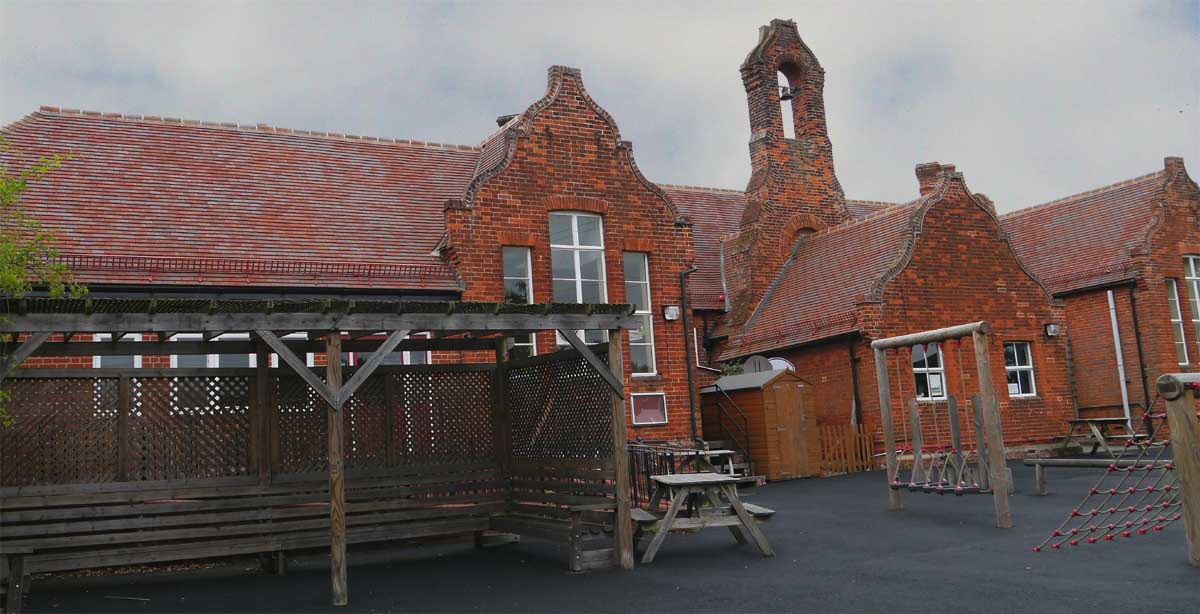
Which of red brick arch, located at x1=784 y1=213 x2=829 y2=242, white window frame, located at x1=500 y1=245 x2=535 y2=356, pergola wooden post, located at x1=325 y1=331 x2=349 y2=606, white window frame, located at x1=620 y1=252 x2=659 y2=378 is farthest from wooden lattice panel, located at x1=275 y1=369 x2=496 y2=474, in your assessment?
red brick arch, located at x1=784 y1=213 x2=829 y2=242

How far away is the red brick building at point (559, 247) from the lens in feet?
52.6

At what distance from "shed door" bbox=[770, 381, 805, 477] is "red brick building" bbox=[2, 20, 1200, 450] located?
1.80 m

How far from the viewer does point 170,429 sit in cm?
1034

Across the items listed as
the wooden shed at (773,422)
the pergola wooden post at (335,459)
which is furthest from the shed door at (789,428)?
the pergola wooden post at (335,459)

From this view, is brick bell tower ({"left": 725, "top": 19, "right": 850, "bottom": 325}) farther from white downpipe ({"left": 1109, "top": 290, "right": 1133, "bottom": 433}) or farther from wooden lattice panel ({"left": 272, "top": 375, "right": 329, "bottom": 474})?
wooden lattice panel ({"left": 272, "top": 375, "right": 329, "bottom": 474})

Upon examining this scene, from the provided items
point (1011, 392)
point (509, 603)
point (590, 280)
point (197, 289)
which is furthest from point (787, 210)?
point (509, 603)

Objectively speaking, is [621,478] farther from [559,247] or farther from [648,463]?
[559,247]

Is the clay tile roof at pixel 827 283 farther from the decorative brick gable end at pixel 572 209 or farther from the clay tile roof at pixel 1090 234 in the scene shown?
the clay tile roof at pixel 1090 234

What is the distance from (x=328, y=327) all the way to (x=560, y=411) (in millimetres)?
2960

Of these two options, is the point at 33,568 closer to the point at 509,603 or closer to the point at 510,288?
the point at 509,603

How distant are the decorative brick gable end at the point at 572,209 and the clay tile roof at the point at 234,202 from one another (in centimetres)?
94

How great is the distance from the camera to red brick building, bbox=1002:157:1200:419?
23.9 metres

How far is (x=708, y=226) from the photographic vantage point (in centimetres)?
2677

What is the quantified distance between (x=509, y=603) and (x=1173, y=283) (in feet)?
73.0
